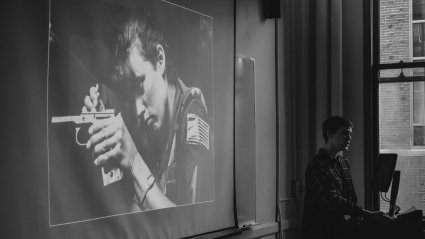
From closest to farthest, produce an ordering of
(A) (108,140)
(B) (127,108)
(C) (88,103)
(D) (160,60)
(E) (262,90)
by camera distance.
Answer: (C) (88,103)
(A) (108,140)
(B) (127,108)
(D) (160,60)
(E) (262,90)

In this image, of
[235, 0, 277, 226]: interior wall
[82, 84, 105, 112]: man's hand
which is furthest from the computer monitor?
[82, 84, 105, 112]: man's hand

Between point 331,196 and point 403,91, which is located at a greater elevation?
point 403,91

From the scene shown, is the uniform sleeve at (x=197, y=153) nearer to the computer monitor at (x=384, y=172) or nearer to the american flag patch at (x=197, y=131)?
the american flag patch at (x=197, y=131)

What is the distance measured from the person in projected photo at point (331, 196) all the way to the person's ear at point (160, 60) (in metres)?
Result: 1.17

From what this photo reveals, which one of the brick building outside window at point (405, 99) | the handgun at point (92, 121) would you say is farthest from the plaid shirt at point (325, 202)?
the brick building outside window at point (405, 99)

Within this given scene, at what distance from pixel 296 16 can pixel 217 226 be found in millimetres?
2378

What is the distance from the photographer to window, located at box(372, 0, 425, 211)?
18.9 feet

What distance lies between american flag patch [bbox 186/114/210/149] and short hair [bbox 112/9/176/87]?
1.22 ft

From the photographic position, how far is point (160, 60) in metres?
3.54

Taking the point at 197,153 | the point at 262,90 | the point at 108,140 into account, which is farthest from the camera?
the point at 262,90

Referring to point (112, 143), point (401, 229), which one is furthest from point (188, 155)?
point (401, 229)

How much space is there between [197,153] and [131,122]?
0.79 meters

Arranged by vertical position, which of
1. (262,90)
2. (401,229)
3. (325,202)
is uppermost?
(262,90)

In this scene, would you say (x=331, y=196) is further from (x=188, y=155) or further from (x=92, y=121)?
(x=92, y=121)
